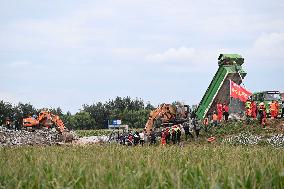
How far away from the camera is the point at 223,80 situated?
35000 mm

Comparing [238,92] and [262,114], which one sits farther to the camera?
[238,92]

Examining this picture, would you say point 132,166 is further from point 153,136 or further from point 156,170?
point 153,136

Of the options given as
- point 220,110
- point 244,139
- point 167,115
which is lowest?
point 244,139

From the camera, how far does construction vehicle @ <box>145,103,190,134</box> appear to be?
31.4 meters

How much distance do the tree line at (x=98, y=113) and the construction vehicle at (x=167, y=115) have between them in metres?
65.2

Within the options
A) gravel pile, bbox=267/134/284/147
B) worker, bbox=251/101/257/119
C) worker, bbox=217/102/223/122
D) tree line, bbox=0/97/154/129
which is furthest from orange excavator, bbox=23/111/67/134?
tree line, bbox=0/97/154/129

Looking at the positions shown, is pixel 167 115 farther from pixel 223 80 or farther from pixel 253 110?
pixel 223 80

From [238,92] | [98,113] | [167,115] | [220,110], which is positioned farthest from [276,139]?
[98,113]

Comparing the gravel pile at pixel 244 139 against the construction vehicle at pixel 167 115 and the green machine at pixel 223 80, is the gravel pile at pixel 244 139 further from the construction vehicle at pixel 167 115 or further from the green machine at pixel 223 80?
the green machine at pixel 223 80

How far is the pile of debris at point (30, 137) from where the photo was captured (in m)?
33.6

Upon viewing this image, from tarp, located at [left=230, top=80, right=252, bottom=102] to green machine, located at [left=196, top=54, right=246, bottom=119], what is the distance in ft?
2.45

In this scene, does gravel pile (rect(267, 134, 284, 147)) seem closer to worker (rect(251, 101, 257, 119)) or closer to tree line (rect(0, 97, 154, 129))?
worker (rect(251, 101, 257, 119))

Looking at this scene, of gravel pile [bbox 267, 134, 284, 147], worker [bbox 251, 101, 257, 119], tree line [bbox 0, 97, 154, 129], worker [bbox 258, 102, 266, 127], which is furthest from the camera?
tree line [bbox 0, 97, 154, 129]

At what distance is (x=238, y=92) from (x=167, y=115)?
263 inches
